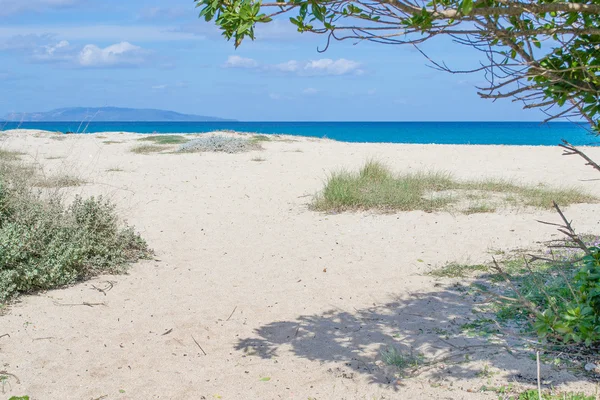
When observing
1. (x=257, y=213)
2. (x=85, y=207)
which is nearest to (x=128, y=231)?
(x=85, y=207)

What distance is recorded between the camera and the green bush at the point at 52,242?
4.81 m

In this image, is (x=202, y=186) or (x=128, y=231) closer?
(x=128, y=231)

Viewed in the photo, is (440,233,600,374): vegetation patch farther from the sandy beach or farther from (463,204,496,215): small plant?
(463,204,496,215): small plant

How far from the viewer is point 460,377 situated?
11.4ft

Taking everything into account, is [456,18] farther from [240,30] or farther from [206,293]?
[206,293]

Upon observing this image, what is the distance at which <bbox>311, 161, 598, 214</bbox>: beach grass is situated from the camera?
8266mm

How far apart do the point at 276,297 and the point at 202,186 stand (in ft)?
17.6

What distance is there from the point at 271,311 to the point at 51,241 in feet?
7.02

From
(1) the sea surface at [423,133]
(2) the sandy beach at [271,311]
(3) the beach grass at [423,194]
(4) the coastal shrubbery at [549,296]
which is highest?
(1) the sea surface at [423,133]

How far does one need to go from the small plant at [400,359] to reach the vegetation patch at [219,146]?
12.2 m

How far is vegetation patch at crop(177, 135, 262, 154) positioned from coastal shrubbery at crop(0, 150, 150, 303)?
9.55 meters

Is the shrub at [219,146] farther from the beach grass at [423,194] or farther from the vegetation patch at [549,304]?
the vegetation patch at [549,304]

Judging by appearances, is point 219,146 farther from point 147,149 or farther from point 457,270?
point 457,270

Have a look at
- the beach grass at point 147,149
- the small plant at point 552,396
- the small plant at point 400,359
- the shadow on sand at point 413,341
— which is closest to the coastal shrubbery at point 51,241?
the shadow on sand at point 413,341
